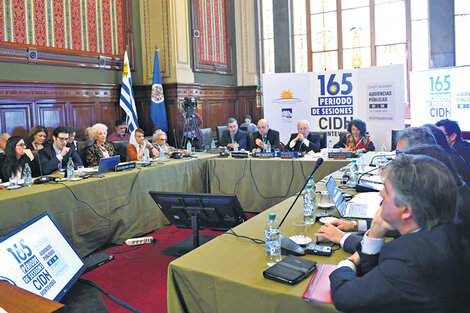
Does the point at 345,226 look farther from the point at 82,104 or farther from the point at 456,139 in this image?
the point at 82,104

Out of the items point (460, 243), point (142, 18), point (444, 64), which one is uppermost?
point (142, 18)

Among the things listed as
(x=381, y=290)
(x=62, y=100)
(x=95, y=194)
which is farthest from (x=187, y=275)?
(x=62, y=100)

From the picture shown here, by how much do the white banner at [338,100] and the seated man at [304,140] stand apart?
1.09m

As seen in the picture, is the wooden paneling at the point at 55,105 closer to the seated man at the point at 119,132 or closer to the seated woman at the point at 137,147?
the seated man at the point at 119,132

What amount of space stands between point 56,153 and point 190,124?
3046 mm

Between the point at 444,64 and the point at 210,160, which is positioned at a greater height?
the point at 444,64

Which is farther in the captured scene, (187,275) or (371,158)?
(371,158)

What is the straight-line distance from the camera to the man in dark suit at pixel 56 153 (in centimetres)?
430

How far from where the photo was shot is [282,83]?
6.98 metres

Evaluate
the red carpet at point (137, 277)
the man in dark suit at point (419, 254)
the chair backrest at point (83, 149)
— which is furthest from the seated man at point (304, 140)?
the man in dark suit at point (419, 254)

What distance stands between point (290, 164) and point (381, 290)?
11.8 feet

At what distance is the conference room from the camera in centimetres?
194

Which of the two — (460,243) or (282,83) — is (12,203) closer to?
(460,243)

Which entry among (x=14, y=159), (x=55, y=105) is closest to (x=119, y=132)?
(x=55, y=105)
